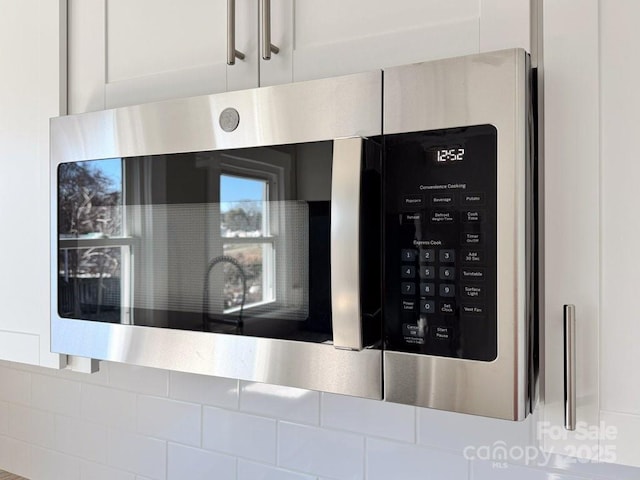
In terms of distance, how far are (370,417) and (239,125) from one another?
609mm

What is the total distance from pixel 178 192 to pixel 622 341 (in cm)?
63

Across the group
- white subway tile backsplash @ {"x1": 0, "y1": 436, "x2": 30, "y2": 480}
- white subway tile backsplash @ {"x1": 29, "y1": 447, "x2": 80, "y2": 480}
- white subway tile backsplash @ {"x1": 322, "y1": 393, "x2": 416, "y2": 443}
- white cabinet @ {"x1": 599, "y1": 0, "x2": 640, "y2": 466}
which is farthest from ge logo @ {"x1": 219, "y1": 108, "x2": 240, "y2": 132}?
white subway tile backsplash @ {"x1": 0, "y1": 436, "x2": 30, "y2": 480}

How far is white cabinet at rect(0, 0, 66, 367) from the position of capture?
104 centimetres

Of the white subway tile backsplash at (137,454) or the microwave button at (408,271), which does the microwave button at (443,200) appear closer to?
the microwave button at (408,271)

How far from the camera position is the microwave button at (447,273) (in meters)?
0.61

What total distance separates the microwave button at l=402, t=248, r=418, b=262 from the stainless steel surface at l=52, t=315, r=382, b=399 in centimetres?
12

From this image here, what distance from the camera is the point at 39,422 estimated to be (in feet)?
4.88

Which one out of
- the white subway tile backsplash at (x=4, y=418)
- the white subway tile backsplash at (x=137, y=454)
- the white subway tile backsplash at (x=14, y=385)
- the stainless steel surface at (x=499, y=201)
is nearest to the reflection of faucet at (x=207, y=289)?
the stainless steel surface at (x=499, y=201)

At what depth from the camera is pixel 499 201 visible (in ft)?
1.91

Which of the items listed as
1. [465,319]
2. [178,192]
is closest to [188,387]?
[178,192]

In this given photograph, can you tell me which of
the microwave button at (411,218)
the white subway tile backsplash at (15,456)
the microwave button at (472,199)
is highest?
the microwave button at (472,199)

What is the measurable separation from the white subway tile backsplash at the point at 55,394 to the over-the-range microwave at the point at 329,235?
0.60m

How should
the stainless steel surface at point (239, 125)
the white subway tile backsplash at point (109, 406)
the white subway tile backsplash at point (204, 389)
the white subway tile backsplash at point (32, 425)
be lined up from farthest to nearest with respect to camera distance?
the white subway tile backsplash at point (32, 425)
the white subway tile backsplash at point (109, 406)
the white subway tile backsplash at point (204, 389)
the stainless steel surface at point (239, 125)

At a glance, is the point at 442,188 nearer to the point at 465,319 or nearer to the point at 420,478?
the point at 465,319
